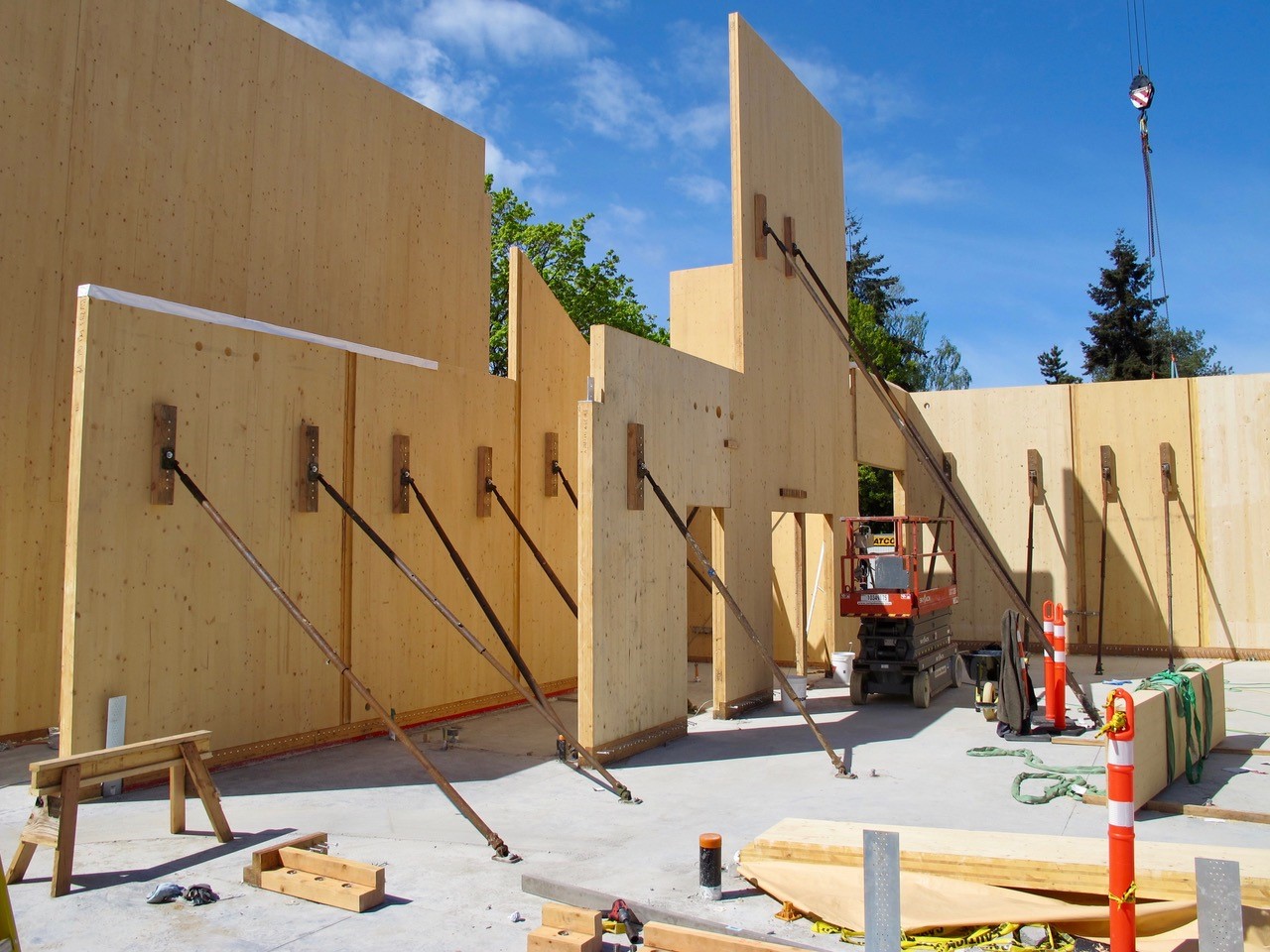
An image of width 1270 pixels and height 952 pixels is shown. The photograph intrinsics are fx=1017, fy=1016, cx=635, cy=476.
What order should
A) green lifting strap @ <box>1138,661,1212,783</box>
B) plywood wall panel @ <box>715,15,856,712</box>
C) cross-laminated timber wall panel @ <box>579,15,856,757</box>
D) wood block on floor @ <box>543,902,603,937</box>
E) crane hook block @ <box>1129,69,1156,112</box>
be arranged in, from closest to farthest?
1. wood block on floor @ <box>543,902,603,937</box>
2. green lifting strap @ <box>1138,661,1212,783</box>
3. cross-laminated timber wall panel @ <box>579,15,856,757</box>
4. plywood wall panel @ <box>715,15,856,712</box>
5. crane hook block @ <box>1129,69,1156,112</box>

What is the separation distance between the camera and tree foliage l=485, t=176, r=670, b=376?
108 ft

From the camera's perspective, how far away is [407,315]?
12.8 metres

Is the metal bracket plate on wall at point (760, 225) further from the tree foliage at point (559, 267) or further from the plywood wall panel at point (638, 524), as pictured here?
the tree foliage at point (559, 267)

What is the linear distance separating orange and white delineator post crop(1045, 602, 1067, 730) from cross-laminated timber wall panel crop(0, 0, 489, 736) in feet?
27.3

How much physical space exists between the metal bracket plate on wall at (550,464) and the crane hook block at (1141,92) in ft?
56.4

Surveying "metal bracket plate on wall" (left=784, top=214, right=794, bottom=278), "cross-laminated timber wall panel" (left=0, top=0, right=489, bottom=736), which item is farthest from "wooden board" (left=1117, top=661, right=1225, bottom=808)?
"cross-laminated timber wall panel" (left=0, top=0, right=489, bottom=736)

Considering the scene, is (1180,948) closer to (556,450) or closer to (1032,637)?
(556,450)

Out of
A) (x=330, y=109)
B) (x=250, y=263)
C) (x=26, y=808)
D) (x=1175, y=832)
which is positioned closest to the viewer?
(x=1175, y=832)

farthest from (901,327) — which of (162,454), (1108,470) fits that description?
(162,454)

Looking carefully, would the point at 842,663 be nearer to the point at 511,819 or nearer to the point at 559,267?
the point at 511,819

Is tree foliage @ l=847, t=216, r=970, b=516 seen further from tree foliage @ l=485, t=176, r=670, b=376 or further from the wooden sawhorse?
the wooden sawhorse

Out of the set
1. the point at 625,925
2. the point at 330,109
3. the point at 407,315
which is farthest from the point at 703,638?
the point at 625,925

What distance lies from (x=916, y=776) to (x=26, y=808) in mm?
6922

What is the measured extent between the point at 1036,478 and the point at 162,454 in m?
13.7
